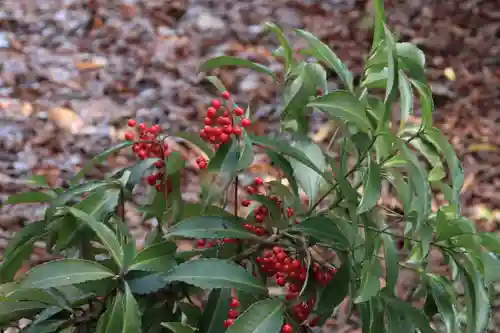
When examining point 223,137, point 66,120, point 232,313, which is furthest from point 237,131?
point 66,120

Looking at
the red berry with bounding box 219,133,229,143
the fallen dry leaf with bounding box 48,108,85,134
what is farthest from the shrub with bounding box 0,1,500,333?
the fallen dry leaf with bounding box 48,108,85,134

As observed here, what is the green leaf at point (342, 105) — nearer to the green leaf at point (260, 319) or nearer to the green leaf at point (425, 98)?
the green leaf at point (425, 98)

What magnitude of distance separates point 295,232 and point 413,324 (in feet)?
0.70

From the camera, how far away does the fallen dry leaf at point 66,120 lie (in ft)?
8.21

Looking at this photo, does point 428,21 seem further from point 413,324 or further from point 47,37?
point 413,324

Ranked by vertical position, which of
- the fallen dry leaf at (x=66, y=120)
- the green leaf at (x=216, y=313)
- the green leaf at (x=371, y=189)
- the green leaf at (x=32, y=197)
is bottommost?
the fallen dry leaf at (x=66, y=120)

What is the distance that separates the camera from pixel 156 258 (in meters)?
0.94

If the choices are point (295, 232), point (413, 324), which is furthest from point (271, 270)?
point (413, 324)

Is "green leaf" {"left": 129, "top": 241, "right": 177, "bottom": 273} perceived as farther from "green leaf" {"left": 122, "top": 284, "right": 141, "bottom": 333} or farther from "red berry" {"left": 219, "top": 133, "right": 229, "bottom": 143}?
"red berry" {"left": 219, "top": 133, "right": 229, "bottom": 143}

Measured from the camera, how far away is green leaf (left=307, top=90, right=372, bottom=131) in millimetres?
908

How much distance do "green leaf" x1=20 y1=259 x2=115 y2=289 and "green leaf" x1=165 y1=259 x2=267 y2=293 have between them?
9 centimetres

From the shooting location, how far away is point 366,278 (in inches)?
35.0

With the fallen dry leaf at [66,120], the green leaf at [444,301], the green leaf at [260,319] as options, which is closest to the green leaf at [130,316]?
the green leaf at [260,319]

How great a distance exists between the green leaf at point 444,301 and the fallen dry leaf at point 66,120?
1737mm
